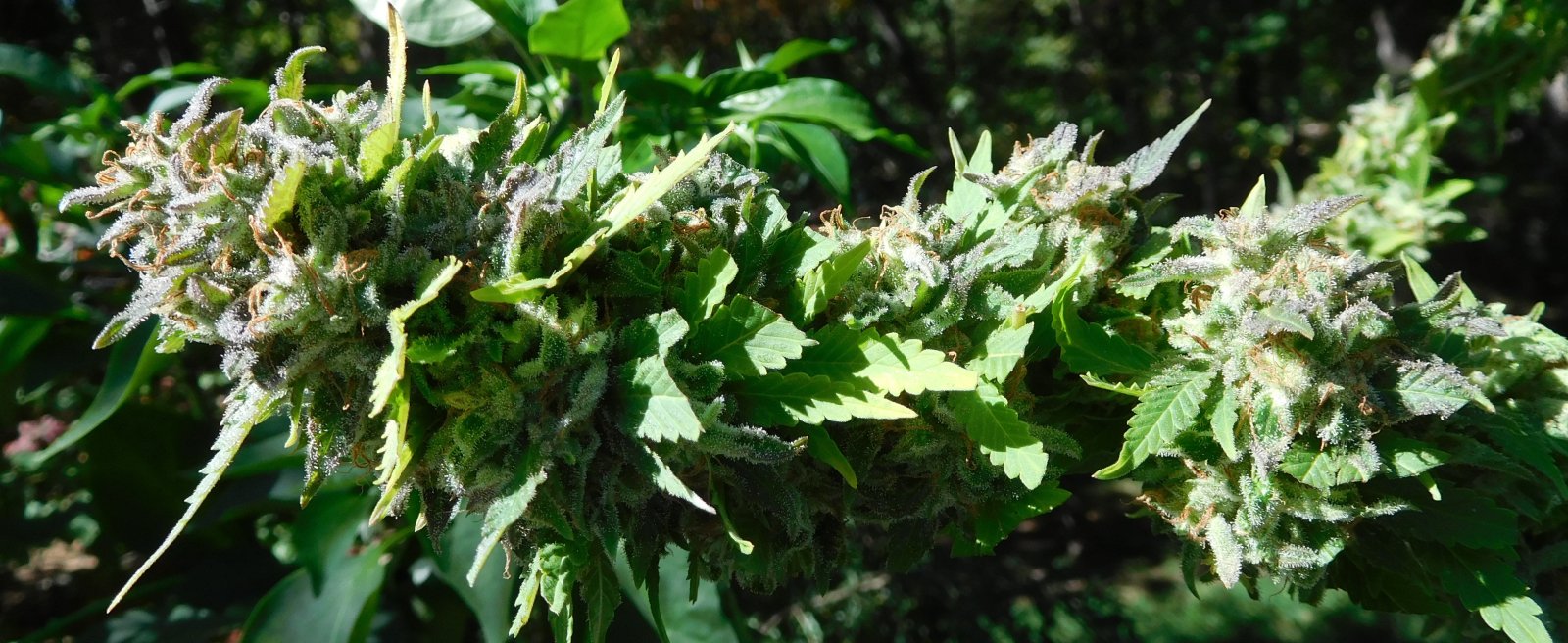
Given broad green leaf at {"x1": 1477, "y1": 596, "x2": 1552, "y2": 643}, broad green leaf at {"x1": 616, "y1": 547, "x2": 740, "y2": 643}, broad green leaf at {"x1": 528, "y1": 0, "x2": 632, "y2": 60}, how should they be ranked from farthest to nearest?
broad green leaf at {"x1": 616, "y1": 547, "x2": 740, "y2": 643}
broad green leaf at {"x1": 528, "y1": 0, "x2": 632, "y2": 60}
broad green leaf at {"x1": 1477, "y1": 596, "x2": 1552, "y2": 643}

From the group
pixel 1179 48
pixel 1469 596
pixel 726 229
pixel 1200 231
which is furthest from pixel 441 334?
pixel 1179 48

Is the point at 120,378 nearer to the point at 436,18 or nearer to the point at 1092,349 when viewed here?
the point at 436,18

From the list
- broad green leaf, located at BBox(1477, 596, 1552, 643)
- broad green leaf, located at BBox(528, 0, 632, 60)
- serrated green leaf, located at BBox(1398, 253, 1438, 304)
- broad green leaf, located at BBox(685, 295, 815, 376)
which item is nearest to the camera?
broad green leaf, located at BBox(685, 295, 815, 376)

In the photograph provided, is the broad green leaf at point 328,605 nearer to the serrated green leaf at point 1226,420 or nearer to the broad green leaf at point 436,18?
the broad green leaf at point 436,18

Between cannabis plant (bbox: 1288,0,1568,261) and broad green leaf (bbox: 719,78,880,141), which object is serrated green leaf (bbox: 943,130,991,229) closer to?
broad green leaf (bbox: 719,78,880,141)

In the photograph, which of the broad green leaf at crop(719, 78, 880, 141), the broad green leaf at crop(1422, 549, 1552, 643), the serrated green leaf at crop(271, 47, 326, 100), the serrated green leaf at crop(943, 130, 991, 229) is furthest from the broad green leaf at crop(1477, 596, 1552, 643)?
the serrated green leaf at crop(271, 47, 326, 100)

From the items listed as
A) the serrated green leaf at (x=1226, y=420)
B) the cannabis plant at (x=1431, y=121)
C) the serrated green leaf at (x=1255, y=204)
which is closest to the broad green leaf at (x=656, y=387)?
the serrated green leaf at (x=1226, y=420)

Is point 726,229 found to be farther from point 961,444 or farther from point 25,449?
point 25,449

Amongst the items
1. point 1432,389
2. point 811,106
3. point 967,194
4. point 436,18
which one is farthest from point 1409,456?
point 436,18
